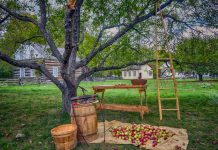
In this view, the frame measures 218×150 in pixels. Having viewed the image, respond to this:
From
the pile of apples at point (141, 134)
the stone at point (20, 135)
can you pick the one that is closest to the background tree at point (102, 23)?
the stone at point (20, 135)

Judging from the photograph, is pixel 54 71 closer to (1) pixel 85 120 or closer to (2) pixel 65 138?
(1) pixel 85 120

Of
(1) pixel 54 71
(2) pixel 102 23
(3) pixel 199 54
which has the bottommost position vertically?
(3) pixel 199 54

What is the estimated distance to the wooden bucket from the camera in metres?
4.47

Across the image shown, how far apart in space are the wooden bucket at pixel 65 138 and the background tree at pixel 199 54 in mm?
6347

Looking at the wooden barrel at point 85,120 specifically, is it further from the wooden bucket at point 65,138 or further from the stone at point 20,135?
the stone at point 20,135

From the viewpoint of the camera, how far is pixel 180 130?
5.78 metres

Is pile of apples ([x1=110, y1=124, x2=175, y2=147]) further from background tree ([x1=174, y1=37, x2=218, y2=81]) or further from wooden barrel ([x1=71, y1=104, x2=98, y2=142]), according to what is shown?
background tree ([x1=174, y1=37, x2=218, y2=81])

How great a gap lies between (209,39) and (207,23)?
0.74 m

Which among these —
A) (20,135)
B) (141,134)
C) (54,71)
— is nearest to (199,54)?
(141,134)

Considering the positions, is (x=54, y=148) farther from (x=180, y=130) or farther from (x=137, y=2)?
(x=137, y=2)

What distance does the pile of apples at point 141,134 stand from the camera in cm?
500

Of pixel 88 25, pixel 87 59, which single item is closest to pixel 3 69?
pixel 88 25

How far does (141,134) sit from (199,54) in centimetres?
575

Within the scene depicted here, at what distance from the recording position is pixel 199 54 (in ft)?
30.3
